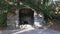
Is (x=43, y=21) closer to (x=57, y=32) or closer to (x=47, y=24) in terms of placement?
(x=47, y=24)

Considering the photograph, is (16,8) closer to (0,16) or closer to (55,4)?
(0,16)

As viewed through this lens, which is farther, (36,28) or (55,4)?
(55,4)

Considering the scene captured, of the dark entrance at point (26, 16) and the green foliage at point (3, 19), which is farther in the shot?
the dark entrance at point (26, 16)

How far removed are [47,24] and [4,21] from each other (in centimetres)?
248

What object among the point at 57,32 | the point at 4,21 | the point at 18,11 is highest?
the point at 18,11

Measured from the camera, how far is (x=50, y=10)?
850 cm

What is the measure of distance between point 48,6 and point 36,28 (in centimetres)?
153

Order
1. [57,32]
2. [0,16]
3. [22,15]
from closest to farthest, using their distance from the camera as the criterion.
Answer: [57,32], [0,16], [22,15]

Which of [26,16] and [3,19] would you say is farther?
[26,16]

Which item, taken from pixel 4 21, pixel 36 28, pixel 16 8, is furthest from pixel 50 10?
pixel 4 21

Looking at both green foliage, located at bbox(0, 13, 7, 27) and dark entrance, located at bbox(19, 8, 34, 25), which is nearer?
green foliage, located at bbox(0, 13, 7, 27)

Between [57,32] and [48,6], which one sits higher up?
[48,6]

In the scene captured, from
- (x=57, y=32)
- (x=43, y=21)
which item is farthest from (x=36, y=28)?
(x=57, y=32)

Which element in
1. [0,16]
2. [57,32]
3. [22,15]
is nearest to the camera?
[57,32]
